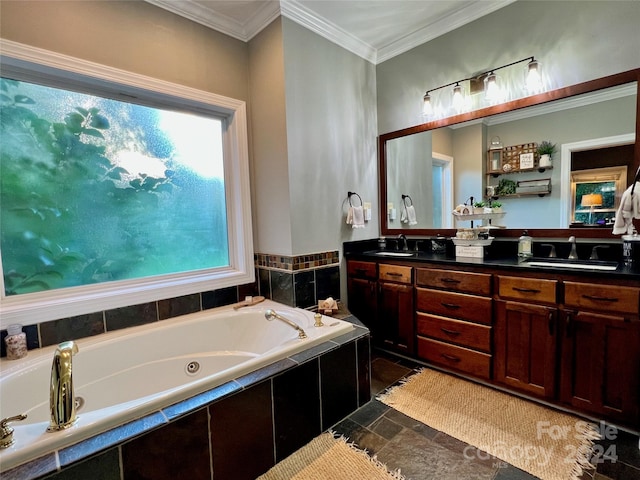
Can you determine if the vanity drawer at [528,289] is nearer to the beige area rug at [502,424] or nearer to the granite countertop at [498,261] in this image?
the granite countertop at [498,261]

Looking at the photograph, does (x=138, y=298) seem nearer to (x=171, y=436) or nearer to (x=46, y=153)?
(x=46, y=153)

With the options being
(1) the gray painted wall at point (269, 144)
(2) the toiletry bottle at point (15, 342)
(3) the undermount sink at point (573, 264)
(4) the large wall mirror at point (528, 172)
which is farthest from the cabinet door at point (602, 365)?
(2) the toiletry bottle at point (15, 342)

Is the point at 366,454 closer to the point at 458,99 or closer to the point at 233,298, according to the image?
the point at 233,298

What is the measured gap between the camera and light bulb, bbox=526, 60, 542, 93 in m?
2.06

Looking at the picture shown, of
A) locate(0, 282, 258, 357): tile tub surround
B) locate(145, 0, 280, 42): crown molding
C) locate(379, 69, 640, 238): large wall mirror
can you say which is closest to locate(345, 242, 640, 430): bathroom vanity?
locate(379, 69, 640, 238): large wall mirror

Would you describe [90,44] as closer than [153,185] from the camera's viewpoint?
Yes

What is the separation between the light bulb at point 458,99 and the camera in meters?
2.44

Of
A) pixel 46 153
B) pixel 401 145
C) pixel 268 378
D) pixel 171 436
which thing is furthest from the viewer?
pixel 401 145

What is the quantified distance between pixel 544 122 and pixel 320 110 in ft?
5.27

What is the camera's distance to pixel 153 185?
2.20 metres

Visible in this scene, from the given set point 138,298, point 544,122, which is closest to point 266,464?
point 138,298

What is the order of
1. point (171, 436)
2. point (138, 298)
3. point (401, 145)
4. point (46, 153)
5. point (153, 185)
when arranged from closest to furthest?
point (171, 436), point (46, 153), point (138, 298), point (153, 185), point (401, 145)

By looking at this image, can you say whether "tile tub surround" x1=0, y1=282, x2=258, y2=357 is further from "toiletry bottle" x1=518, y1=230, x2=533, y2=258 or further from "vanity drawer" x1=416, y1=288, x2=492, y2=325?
"toiletry bottle" x1=518, y1=230, x2=533, y2=258

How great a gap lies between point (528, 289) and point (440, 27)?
214 cm
